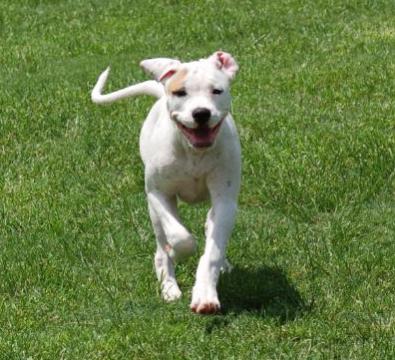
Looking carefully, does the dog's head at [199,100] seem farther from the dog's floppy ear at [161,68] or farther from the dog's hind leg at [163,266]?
the dog's hind leg at [163,266]

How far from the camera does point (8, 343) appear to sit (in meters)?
6.11

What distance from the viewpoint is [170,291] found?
674cm

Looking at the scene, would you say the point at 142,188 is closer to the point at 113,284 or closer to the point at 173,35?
the point at 113,284

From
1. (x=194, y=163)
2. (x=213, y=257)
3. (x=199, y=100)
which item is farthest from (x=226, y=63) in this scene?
(x=213, y=257)

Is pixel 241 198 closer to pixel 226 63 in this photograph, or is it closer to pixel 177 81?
pixel 226 63

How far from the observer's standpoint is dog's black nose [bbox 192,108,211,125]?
19.9 feet

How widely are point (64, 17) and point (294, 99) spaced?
487 centimetres

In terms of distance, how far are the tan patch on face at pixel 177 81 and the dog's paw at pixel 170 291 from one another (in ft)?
3.70

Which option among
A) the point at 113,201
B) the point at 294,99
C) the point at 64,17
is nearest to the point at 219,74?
the point at 113,201

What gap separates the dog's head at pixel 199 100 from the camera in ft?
20.0

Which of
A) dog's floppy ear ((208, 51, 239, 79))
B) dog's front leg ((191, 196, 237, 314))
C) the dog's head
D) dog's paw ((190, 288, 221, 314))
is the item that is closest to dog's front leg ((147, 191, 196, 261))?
dog's front leg ((191, 196, 237, 314))

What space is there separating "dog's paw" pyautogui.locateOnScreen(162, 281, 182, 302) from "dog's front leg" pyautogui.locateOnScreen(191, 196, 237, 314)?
0.36 m

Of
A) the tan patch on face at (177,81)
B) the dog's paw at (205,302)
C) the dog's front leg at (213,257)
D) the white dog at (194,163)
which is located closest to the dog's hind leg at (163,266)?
the white dog at (194,163)

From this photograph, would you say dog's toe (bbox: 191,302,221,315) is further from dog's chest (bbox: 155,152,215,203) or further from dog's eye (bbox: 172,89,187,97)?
dog's eye (bbox: 172,89,187,97)
